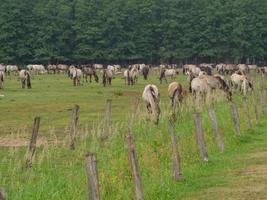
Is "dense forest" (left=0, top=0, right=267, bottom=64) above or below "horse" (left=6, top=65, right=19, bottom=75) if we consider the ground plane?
above

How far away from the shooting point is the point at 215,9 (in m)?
108

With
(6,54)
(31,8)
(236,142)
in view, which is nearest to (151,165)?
(236,142)

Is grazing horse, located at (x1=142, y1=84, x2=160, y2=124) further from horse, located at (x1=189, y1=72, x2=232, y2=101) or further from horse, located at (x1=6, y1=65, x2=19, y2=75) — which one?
horse, located at (x1=6, y1=65, x2=19, y2=75)

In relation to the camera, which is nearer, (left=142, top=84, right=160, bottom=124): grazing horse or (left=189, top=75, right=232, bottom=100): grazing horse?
(left=142, top=84, right=160, bottom=124): grazing horse

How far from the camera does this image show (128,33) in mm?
107125

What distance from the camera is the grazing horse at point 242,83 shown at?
129 feet

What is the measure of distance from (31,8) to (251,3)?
40.2m

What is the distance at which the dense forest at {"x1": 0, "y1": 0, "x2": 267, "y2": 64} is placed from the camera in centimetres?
10069

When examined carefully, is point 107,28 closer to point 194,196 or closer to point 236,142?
point 236,142

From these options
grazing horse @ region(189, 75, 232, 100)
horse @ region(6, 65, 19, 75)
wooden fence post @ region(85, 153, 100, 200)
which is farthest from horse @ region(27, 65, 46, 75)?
wooden fence post @ region(85, 153, 100, 200)

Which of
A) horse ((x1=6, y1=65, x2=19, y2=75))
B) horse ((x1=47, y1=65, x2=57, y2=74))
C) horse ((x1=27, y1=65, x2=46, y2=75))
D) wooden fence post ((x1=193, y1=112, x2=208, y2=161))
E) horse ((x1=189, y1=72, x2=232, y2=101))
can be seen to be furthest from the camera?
horse ((x1=47, y1=65, x2=57, y2=74))

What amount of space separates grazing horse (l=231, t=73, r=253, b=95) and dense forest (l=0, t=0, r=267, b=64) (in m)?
58.0

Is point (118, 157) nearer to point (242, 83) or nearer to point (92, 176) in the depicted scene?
point (92, 176)

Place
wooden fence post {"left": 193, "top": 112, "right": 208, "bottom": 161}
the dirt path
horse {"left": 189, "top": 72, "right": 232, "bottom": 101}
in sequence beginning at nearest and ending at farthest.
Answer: the dirt path < wooden fence post {"left": 193, "top": 112, "right": 208, "bottom": 161} < horse {"left": 189, "top": 72, "right": 232, "bottom": 101}
